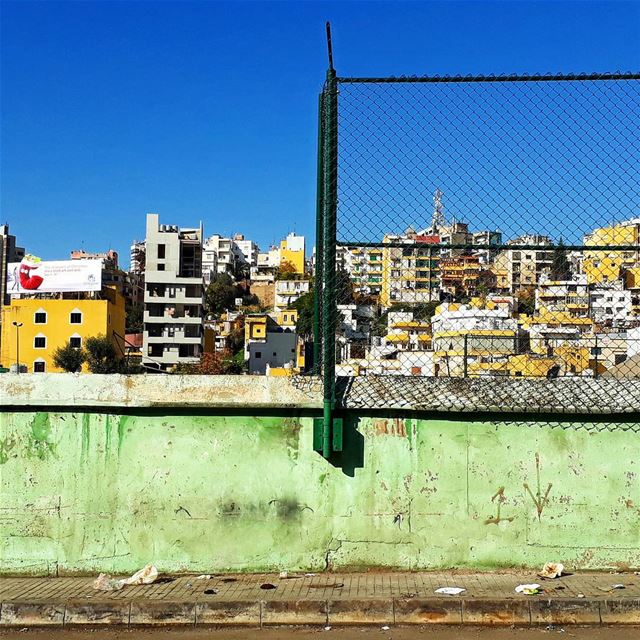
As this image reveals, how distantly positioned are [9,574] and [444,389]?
11.6 ft

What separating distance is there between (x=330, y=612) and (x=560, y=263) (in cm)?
313

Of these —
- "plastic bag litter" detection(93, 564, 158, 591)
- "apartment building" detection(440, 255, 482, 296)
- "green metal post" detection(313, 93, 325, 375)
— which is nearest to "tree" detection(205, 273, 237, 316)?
"green metal post" detection(313, 93, 325, 375)

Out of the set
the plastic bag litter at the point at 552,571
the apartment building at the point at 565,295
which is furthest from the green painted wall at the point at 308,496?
the apartment building at the point at 565,295

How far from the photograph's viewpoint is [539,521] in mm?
5840

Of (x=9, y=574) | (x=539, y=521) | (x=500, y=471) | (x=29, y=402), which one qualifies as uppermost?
(x=29, y=402)

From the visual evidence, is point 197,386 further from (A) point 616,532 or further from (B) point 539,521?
(A) point 616,532

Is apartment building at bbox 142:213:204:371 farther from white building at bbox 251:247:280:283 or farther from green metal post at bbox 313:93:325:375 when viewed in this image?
green metal post at bbox 313:93:325:375

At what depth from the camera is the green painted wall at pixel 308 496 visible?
19.2ft

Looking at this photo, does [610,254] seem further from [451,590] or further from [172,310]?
[172,310]

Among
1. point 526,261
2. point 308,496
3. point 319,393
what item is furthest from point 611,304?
point 308,496

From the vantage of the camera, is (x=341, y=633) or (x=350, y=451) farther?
(x=350, y=451)

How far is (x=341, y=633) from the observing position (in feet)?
16.4

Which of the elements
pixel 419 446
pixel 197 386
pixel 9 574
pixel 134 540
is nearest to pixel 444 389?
pixel 419 446

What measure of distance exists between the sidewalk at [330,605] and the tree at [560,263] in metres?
2.33
